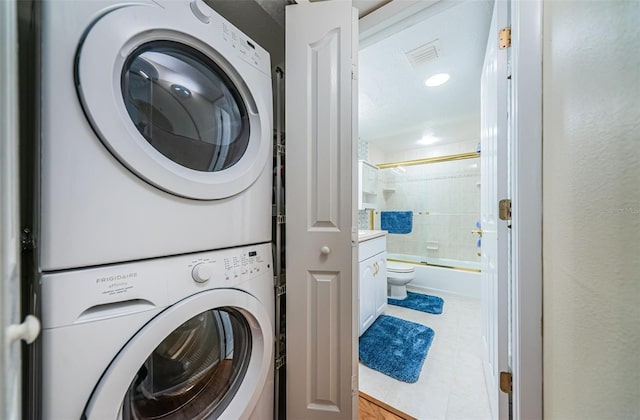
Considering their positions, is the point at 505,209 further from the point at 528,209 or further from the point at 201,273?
the point at 201,273

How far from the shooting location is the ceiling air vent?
1.34m

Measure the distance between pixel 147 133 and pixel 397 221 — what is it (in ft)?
10.6

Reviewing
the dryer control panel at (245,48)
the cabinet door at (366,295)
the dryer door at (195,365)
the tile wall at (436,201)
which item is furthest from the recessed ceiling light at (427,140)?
the dryer door at (195,365)

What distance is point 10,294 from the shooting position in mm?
256

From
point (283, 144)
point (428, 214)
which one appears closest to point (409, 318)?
point (428, 214)

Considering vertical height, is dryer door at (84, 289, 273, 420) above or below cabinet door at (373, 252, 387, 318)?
above

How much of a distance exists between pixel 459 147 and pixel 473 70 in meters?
1.63

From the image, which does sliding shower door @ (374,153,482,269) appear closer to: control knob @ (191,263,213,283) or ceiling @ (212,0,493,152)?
ceiling @ (212,0,493,152)

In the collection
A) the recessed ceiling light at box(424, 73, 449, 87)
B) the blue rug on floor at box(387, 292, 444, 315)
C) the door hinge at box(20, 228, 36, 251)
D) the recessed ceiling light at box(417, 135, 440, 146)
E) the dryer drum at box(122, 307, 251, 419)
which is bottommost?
the blue rug on floor at box(387, 292, 444, 315)

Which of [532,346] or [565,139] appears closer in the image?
[565,139]

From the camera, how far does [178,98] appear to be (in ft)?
2.00

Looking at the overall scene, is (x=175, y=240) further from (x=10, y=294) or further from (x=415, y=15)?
(x=415, y=15)

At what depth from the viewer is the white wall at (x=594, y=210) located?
1.13ft

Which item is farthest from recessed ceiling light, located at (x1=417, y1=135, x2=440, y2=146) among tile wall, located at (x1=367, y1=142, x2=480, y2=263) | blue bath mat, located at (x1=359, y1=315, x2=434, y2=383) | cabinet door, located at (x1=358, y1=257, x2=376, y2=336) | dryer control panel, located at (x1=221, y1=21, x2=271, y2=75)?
dryer control panel, located at (x1=221, y1=21, x2=271, y2=75)
